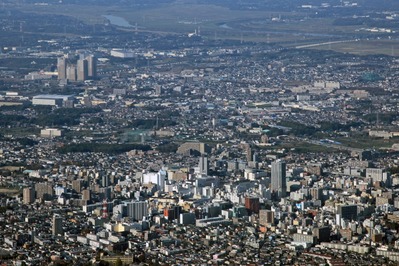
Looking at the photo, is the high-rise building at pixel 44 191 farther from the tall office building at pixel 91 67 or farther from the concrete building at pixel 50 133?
the tall office building at pixel 91 67

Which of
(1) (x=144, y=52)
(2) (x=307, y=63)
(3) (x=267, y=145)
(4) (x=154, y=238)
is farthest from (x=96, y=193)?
(1) (x=144, y=52)

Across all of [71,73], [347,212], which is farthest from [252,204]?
[71,73]

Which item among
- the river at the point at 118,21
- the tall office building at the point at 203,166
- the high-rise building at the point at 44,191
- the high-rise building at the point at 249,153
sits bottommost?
the river at the point at 118,21

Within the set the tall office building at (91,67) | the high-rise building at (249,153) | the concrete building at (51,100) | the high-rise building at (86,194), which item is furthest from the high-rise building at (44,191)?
the tall office building at (91,67)

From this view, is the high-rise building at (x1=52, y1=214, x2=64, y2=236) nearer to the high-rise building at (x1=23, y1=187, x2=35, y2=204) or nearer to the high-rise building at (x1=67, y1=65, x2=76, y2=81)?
the high-rise building at (x1=23, y1=187, x2=35, y2=204)

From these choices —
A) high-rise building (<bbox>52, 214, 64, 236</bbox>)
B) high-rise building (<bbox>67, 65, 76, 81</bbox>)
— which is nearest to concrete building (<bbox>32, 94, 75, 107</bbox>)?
high-rise building (<bbox>67, 65, 76, 81</bbox>)

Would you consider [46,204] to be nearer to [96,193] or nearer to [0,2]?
[96,193]

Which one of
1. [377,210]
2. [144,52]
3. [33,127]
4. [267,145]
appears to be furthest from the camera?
[144,52]
